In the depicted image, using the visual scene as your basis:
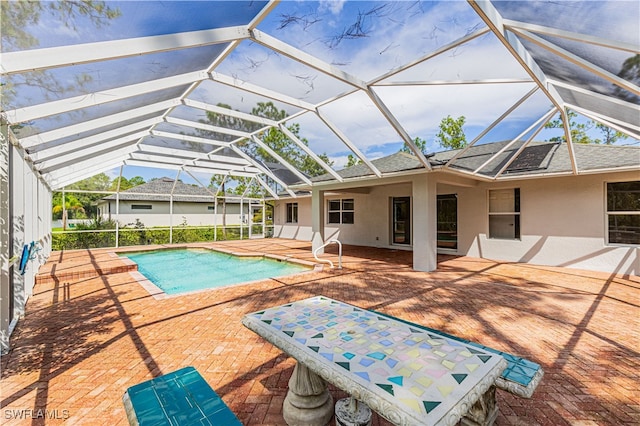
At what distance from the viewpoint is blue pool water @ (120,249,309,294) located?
822 centimetres

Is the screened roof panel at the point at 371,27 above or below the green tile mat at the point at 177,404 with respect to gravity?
above

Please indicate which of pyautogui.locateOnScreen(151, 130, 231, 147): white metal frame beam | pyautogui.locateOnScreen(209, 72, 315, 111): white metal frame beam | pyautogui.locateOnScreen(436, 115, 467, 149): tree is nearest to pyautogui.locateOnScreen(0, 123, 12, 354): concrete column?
pyautogui.locateOnScreen(209, 72, 315, 111): white metal frame beam

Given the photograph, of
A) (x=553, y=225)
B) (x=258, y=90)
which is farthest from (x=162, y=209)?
(x=553, y=225)

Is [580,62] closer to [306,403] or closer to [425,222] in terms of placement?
[306,403]

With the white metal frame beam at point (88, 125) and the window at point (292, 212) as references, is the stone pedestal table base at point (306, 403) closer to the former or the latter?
the white metal frame beam at point (88, 125)

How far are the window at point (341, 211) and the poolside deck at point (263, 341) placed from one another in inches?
299

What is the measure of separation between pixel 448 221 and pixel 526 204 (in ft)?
9.54

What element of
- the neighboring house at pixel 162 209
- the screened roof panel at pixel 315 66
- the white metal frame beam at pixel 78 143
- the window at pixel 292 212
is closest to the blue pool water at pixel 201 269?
the white metal frame beam at pixel 78 143

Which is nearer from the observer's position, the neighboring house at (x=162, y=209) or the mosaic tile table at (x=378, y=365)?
the mosaic tile table at (x=378, y=365)

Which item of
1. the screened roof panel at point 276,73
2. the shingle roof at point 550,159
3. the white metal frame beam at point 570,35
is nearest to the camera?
the white metal frame beam at point 570,35

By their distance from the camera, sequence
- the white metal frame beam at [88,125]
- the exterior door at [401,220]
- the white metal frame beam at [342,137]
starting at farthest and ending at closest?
1. the exterior door at [401,220]
2. the white metal frame beam at [342,137]
3. the white metal frame beam at [88,125]

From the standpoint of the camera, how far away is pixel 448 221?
38.1 ft

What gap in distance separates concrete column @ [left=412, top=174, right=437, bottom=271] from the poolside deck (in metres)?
0.92

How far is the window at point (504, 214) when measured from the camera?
9500 millimetres
